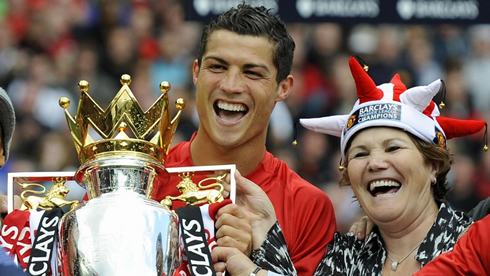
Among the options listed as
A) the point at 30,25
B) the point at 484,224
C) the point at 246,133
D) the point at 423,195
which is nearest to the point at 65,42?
the point at 30,25

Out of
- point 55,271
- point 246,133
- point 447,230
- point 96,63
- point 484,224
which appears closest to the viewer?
point 484,224

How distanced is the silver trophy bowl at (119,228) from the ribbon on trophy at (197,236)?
0.07 meters

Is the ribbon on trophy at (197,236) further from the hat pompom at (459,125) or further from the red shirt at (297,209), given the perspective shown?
the hat pompom at (459,125)

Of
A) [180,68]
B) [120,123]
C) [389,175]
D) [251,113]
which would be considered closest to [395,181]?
[389,175]

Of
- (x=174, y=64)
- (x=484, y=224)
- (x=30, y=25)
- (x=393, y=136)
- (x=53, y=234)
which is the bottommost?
(x=484, y=224)

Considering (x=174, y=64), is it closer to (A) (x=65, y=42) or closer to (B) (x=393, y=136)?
(A) (x=65, y=42)

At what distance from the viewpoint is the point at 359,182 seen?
378 cm

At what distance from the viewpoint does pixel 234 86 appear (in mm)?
3938

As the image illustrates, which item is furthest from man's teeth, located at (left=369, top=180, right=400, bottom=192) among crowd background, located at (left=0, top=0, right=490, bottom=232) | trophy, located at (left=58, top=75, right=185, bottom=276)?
crowd background, located at (left=0, top=0, right=490, bottom=232)

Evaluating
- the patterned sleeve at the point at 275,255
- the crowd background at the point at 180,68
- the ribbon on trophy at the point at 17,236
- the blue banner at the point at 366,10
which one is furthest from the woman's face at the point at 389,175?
the crowd background at the point at 180,68

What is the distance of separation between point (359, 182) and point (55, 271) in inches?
42.9

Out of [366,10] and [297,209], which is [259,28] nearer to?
[297,209]

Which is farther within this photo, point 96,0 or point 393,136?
point 96,0

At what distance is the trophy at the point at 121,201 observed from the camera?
313 centimetres
